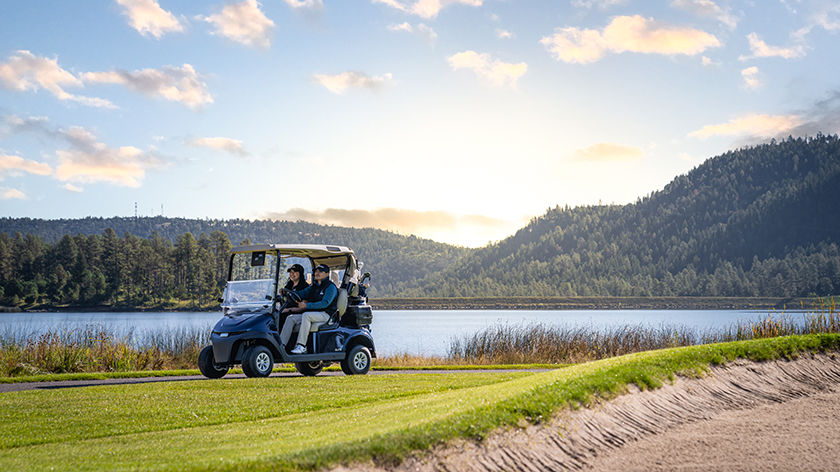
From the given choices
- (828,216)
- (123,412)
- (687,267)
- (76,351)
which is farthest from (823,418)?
(828,216)

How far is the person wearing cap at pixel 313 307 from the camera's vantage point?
12.6 meters

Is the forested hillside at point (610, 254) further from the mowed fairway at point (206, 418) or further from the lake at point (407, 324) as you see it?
the mowed fairway at point (206, 418)

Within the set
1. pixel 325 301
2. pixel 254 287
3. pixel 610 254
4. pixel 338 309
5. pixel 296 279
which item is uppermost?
pixel 610 254

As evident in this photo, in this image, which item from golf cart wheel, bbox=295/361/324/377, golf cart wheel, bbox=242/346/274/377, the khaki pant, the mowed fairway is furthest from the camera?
golf cart wheel, bbox=295/361/324/377

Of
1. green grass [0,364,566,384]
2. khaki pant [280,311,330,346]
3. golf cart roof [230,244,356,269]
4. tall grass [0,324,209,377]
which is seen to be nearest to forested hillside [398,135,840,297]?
green grass [0,364,566,384]

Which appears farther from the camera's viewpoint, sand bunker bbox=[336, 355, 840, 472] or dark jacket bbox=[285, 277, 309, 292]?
dark jacket bbox=[285, 277, 309, 292]

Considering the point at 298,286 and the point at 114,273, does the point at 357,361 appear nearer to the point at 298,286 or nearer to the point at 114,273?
the point at 298,286

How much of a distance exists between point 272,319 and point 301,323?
60cm

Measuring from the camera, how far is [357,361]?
13703 mm

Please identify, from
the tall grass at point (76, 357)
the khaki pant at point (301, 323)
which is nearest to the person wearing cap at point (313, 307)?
the khaki pant at point (301, 323)

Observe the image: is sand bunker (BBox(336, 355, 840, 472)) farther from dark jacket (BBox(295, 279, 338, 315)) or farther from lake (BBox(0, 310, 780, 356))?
lake (BBox(0, 310, 780, 356))

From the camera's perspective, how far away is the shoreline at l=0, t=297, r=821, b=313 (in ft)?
353

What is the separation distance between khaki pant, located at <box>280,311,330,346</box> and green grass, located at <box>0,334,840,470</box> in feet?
2.74

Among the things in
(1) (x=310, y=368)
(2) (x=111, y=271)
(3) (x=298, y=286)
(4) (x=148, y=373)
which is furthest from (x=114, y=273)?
(3) (x=298, y=286)
